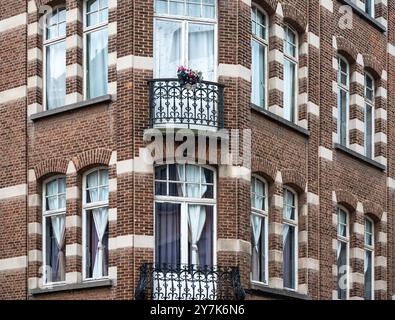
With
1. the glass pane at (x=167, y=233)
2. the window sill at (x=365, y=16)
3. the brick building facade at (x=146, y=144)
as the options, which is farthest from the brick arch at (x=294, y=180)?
the window sill at (x=365, y=16)

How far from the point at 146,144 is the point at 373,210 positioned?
26.1 feet

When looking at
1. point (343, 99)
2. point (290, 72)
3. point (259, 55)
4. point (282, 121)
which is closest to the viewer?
point (282, 121)

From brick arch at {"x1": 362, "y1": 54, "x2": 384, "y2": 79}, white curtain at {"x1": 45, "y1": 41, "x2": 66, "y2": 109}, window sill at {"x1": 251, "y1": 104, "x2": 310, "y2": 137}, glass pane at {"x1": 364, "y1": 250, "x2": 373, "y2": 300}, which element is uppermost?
brick arch at {"x1": 362, "y1": 54, "x2": 384, "y2": 79}

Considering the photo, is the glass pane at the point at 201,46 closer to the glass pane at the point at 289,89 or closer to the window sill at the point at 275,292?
the glass pane at the point at 289,89

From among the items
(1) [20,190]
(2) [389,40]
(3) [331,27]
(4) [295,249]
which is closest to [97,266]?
(1) [20,190]

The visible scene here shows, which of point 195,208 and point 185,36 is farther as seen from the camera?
point 185,36

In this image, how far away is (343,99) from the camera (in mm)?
33812

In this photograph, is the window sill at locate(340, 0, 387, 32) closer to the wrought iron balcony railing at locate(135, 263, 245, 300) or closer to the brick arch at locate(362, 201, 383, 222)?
the brick arch at locate(362, 201, 383, 222)

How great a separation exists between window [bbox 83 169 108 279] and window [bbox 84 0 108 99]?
5.50 ft

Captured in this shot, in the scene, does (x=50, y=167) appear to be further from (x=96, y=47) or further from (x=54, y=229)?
(x=96, y=47)

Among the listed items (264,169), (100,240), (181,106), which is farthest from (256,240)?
(181,106)

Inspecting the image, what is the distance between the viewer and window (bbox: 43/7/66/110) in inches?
1181

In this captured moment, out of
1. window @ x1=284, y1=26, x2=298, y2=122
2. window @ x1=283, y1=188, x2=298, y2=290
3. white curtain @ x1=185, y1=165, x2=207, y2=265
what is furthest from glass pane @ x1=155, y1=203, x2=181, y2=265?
window @ x1=284, y1=26, x2=298, y2=122

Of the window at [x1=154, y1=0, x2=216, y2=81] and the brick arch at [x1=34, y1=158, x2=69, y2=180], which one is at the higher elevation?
the window at [x1=154, y1=0, x2=216, y2=81]
